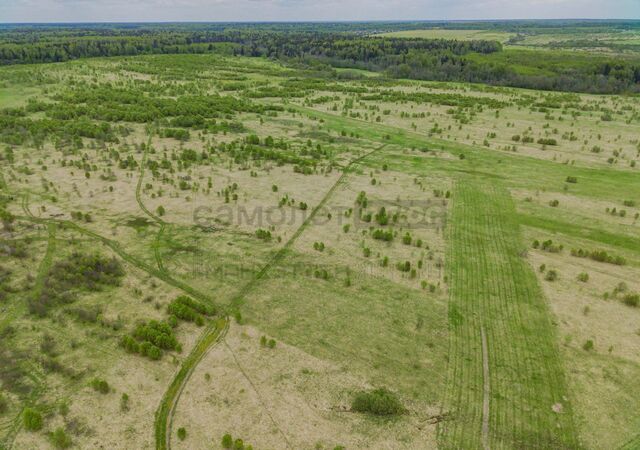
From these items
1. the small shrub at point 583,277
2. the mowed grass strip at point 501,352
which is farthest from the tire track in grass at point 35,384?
the small shrub at point 583,277

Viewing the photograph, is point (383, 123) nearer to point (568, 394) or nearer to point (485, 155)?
point (485, 155)

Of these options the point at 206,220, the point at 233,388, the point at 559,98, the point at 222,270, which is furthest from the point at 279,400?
the point at 559,98

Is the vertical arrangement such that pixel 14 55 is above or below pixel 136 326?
above

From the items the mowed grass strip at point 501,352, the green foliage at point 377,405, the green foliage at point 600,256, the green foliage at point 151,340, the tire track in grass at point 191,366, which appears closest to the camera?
the tire track in grass at point 191,366

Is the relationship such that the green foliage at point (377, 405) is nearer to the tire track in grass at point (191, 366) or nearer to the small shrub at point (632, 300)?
the tire track in grass at point (191, 366)

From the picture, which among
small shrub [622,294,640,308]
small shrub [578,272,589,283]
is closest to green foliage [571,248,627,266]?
small shrub [578,272,589,283]

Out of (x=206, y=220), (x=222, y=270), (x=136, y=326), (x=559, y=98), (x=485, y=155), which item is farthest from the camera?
(x=559, y=98)
